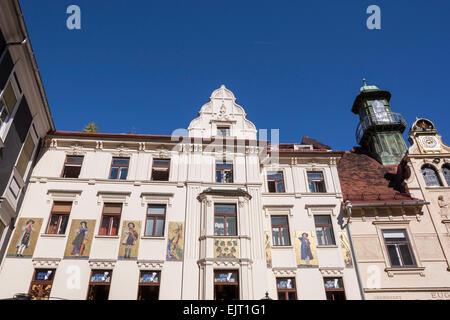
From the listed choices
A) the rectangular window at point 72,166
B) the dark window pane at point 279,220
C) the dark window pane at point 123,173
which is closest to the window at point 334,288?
the dark window pane at point 279,220

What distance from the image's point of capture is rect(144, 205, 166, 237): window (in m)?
16.9

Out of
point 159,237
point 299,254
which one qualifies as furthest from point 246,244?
point 159,237

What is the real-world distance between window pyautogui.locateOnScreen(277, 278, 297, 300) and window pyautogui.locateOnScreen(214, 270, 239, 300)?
2209 mm

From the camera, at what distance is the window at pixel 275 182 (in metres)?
19.5

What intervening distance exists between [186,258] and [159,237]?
169cm

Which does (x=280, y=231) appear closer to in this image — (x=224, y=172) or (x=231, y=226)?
(x=231, y=226)

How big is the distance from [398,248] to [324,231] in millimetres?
3855

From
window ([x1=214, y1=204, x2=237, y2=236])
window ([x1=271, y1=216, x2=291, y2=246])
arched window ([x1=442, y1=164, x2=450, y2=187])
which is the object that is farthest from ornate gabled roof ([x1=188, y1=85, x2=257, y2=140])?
arched window ([x1=442, y1=164, x2=450, y2=187])

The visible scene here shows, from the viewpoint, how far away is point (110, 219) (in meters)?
17.1

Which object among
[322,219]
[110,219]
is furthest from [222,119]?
[110,219]

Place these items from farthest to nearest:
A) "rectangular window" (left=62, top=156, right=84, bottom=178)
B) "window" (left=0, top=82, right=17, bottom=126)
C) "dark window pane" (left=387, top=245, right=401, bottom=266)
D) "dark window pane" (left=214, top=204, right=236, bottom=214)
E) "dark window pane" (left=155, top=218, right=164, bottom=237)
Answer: "rectangular window" (left=62, top=156, right=84, bottom=178) < "dark window pane" (left=214, top=204, right=236, bottom=214) < "dark window pane" (left=387, top=245, right=401, bottom=266) < "dark window pane" (left=155, top=218, right=164, bottom=237) < "window" (left=0, top=82, right=17, bottom=126)

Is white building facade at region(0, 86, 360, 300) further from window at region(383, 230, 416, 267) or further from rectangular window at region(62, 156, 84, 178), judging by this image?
window at region(383, 230, 416, 267)

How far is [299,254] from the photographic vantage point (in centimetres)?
1703

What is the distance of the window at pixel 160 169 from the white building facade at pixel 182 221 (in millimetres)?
58
